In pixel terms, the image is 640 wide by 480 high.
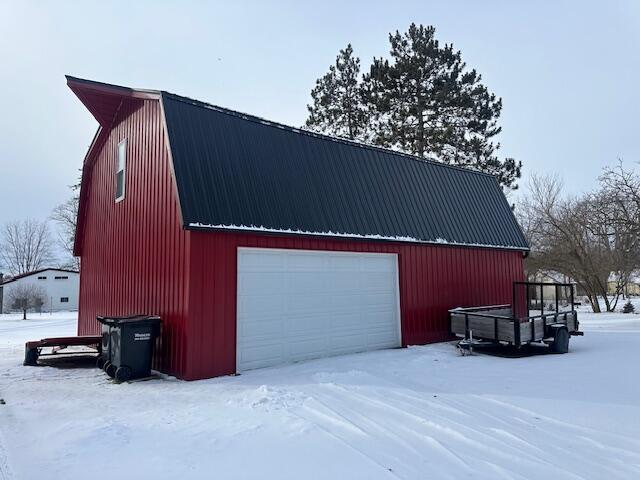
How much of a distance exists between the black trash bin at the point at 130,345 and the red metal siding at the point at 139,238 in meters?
0.32

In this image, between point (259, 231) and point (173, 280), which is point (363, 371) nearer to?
point (259, 231)

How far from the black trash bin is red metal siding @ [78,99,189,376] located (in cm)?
32

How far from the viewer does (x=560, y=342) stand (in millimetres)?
9781

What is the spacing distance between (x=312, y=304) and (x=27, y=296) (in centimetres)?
3038

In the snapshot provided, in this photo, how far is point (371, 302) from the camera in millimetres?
9906

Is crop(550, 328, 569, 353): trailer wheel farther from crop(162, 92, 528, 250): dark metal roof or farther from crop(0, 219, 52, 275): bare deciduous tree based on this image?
crop(0, 219, 52, 275): bare deciduous tree

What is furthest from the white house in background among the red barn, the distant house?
the distant house

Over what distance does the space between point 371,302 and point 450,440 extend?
5.57 m

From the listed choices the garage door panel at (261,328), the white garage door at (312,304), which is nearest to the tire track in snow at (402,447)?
the garage door panel at (261,328)

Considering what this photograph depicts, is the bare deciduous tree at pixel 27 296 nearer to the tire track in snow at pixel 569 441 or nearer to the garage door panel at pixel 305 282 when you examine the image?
the garage door panel at pixel 305 282

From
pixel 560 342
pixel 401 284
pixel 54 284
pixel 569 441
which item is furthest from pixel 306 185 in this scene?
pixel 54 284

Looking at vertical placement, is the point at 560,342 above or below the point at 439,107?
below

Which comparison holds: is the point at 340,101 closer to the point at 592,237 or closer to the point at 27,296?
the point at 592,237

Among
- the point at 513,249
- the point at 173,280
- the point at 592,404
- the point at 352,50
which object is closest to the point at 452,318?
the point at 513,249
